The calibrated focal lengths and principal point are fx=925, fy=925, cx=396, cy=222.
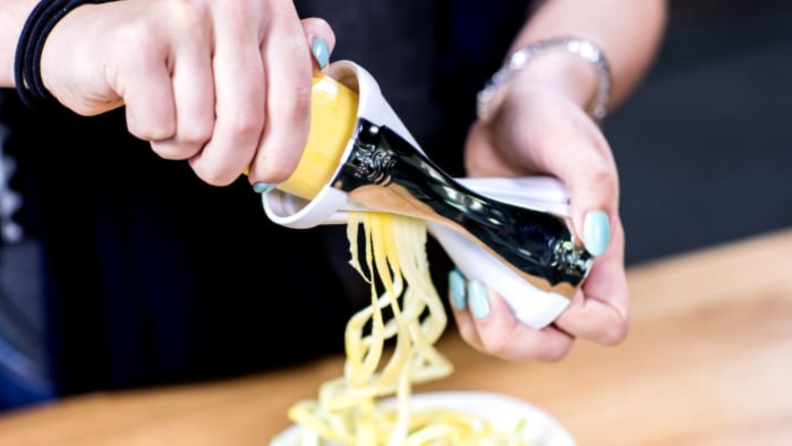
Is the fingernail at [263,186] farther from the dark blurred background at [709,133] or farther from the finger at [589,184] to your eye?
the dark blurred background at [709,133]

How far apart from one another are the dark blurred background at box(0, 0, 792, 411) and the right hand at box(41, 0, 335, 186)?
1.69 m

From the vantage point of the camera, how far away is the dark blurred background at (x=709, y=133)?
2.18 metres

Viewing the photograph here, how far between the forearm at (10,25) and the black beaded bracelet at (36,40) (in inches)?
1.2

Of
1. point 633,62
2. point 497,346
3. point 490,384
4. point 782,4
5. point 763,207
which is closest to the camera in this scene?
point 497,346

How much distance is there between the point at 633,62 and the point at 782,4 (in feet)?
9.24

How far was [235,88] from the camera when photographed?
1.32 ft

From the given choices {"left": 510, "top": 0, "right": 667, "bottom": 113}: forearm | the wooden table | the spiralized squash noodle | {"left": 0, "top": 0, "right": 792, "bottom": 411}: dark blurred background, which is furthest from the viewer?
{"left": 0, "top": 0, "right": 792, "bottom": 411}: dark blurred background

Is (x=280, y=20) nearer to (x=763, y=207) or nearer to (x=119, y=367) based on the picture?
(x=119, y=367)

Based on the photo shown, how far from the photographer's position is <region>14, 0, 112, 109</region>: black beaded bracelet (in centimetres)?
44

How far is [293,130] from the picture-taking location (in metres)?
0.42

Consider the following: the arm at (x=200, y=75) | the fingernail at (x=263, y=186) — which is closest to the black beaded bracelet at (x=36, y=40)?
the arm at (x=200, y=75)

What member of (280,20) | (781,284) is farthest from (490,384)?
(280,20)

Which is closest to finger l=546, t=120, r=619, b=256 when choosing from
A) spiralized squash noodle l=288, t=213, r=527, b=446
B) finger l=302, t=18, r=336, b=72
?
spiralized squash noodle l=288, t=213, r=527, b=446

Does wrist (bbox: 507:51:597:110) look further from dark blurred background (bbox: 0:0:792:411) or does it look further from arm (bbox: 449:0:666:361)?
dark blurred background (bbox: 0:0:792:411)
